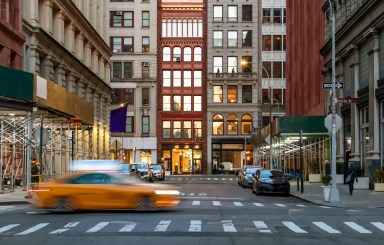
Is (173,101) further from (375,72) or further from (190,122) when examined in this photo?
(375,72)

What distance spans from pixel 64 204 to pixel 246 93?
2865 inches

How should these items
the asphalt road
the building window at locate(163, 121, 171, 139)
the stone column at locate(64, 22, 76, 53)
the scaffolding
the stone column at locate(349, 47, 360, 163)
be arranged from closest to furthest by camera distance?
the asphalt road < the scaffolding < the stone column at locate(349, 47, 360, 163) < the stone column at locate(64, 22, 76, 53) < the building window at locate(163, 121, 171, 139)

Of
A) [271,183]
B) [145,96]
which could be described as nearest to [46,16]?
[271,183]

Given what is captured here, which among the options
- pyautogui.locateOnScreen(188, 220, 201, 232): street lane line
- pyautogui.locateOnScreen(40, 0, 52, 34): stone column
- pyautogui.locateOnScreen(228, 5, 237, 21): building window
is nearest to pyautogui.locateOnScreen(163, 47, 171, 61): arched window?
pyautogui.locateOnScreen(228, 5, 237, 21): building window

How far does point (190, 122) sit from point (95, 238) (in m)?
78.7

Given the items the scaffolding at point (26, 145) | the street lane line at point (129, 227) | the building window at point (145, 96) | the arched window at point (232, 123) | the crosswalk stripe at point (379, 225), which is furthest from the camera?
the building window at point (145, 96)

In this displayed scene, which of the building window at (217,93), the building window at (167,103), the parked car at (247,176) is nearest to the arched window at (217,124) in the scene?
the building window at (217,93)

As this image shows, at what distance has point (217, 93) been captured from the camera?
94125 millimetres

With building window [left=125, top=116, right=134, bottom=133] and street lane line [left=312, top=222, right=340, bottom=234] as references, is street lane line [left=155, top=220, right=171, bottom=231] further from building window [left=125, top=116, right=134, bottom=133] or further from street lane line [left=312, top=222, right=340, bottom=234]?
building window [left=125, top=116, right=134, bottom=133]

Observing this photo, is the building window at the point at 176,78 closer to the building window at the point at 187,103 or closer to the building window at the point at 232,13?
the building window at the point at 187,103

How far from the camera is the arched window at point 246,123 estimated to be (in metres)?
93.0

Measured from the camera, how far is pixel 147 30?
9456 centimetres

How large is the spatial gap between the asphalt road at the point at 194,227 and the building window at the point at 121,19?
73392mm

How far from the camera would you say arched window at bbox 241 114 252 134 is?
93000 mm
